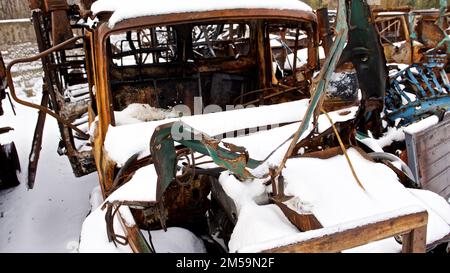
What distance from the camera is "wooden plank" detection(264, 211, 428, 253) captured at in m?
1.38

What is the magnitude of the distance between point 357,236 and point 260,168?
0.67 m

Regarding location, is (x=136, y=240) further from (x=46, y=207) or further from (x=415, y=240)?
(x=46, y=207)

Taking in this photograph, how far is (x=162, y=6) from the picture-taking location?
2.52 metres

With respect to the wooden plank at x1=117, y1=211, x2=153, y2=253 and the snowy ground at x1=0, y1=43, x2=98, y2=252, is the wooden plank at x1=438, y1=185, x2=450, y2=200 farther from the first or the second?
the snowy ground at x1=0, y1=43, x2=98, y2=252

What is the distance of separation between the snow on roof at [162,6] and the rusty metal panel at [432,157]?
5.14ft

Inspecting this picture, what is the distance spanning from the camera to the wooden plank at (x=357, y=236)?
54.5 inches

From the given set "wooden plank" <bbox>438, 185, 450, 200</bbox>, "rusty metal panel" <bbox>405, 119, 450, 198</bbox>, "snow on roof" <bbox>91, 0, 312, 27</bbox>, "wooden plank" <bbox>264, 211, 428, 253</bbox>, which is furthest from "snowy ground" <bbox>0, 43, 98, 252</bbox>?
"wooden plank" <bbox>438, 185, 450, 200</bbox>

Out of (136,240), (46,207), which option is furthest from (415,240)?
(46,207)

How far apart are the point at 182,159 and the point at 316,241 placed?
121 centimetres

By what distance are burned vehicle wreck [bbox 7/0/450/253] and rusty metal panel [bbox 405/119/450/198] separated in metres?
0.48
